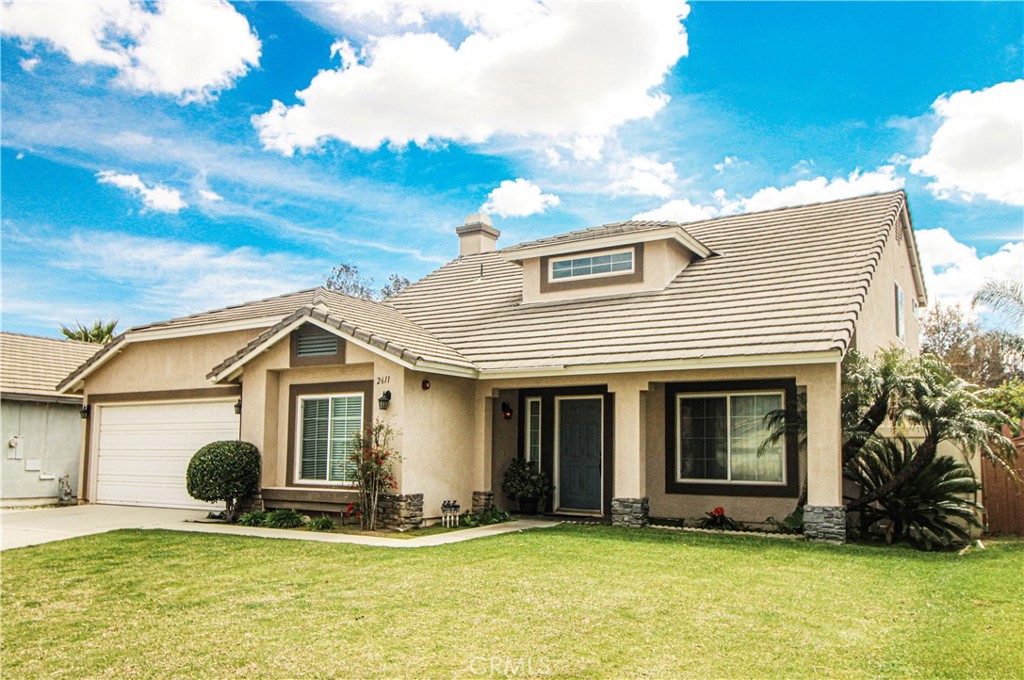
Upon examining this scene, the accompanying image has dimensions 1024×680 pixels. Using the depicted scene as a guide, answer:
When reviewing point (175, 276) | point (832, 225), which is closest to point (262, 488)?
point (832, 225)

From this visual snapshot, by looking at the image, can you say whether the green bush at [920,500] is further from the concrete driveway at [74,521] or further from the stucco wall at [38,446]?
the stucco wall at [38,446]

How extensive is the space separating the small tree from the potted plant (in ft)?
9.35

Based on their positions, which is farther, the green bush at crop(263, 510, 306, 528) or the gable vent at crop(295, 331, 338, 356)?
the gable vent at crop(295, 331, 338, 356)

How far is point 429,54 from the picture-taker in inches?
656

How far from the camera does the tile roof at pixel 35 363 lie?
65.8 ft

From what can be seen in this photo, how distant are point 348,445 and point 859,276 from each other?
9286mm

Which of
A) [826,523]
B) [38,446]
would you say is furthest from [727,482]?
[38,446]

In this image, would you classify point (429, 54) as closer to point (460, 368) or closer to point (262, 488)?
point (460, 368)

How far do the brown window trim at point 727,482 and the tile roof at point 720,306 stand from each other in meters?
1.30

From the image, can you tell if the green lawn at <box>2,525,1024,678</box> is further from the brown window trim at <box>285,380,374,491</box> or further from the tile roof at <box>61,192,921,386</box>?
the tile roof at <box>61,192,921,386</box>

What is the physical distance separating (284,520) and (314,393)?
2.33 metres

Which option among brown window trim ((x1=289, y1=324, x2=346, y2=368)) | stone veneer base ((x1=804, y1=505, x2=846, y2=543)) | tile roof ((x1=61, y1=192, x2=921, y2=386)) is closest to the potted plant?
tile roof ((x1=61, y1=192, x2=921, y2=386))

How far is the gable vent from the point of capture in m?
14.4

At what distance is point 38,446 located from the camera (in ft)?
66.4
